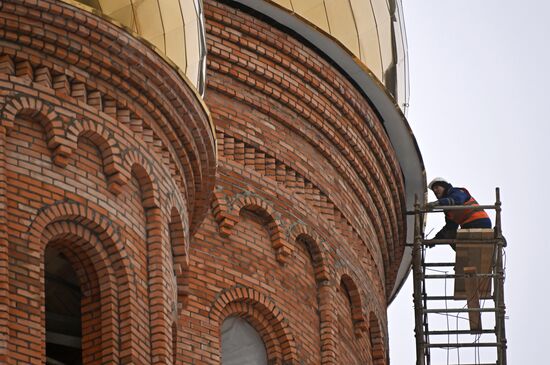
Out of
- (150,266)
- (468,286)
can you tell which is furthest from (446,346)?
Answer: (150,266)

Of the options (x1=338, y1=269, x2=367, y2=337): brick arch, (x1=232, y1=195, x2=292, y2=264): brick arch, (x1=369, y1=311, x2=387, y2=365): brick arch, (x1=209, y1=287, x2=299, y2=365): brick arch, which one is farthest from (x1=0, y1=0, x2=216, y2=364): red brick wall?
(x1=369, y1=311, x2=387, y2=365): brick arch

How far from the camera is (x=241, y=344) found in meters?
33.5

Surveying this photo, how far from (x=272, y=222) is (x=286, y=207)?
1.54 ft

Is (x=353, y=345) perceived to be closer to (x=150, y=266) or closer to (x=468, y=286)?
(x=468, y=286)

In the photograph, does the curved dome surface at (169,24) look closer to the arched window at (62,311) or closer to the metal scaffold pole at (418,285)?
the arched window at (62,311)

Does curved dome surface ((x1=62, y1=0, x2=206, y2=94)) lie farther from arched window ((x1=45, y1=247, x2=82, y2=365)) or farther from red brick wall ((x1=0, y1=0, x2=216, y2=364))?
arched window ((x1=45, y1=247, x2=82, y2=365))

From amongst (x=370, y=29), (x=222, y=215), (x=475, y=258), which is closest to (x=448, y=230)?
(x=475, y=258)

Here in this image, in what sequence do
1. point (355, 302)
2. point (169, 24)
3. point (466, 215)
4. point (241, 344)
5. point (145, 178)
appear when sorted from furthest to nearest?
1. point (466, 215)
2. point (355, 302)
3. point (241, 344)
4. point (169, 24)
5. point (145, 178)

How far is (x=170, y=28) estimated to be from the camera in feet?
99.3

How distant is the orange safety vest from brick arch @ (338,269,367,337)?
2153 millimetres

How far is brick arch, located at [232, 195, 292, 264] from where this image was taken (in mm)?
34031

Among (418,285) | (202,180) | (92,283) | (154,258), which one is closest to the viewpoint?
(92,283)

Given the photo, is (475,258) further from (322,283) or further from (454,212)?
(322,283)

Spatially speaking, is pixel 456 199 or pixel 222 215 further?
pixel 456 199
